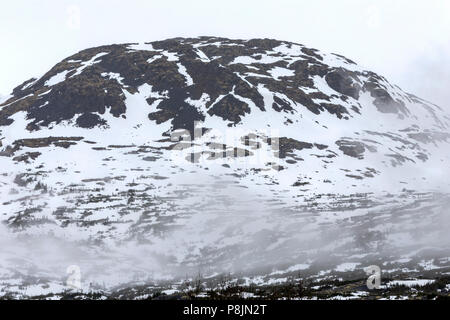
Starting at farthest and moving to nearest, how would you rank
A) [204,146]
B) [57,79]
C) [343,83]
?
[343,83] < [57,79] < [204,146]

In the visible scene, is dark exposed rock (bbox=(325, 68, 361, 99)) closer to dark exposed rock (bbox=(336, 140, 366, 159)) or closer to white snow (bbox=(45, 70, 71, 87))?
dark exposed rock (bbox=(336, 140, 366, 159))

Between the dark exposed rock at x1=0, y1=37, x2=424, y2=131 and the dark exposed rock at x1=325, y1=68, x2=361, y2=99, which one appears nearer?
the dark exposed rock at x1=0, y1=37, x2=424, y2=131

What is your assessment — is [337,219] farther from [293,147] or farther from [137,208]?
[293,147]

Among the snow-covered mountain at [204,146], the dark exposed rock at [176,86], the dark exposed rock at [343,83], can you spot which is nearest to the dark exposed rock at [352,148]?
the snow-covered mountain at [204,146]

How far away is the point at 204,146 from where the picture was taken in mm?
68188

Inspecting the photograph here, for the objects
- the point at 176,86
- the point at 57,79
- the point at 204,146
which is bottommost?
the point at 204,146

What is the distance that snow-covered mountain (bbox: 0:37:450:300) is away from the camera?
38.3 m

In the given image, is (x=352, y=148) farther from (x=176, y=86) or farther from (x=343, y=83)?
(x=176, y=86)

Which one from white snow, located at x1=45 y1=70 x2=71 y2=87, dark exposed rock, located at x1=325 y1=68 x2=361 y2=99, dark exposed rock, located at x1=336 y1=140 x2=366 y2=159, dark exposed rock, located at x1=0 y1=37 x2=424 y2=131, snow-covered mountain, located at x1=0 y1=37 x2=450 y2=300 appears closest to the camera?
snow-covered mountain, located at x1=0 y1=37 x2=450 y2=300

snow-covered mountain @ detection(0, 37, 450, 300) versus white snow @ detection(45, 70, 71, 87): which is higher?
white snow @ detection(45, 70, 71, 87)

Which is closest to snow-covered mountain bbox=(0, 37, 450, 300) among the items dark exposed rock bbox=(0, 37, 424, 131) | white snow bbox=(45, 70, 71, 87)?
dark exposed rock bbox=(0, 37, 424, 131)

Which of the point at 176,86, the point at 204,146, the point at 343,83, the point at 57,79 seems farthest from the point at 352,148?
the point at 57,79

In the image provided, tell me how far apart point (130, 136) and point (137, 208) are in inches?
1273

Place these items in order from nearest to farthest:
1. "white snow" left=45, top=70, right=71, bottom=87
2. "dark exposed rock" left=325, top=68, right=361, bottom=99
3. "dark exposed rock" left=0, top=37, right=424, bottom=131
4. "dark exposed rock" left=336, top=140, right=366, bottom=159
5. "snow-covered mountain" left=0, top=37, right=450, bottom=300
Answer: "snow-covered mountain" left=0, top=37, right=450, bottom=300, "dark exposed rock" left=336, top=140, right=366, bottom=159, "dark exposed rock" left=0, top=37, right=424, bottom=131, "white snow" left=45, top=70, right=71, bottom=87, "dark exposed rock" left=325, top=68, right=361, bottom=99
